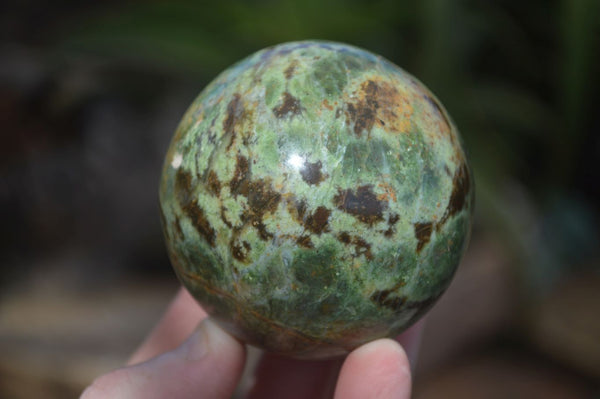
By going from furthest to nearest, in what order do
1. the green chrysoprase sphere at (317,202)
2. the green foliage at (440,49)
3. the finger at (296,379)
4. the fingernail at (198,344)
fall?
the green foliage at (440,49)
the finger at (296,379)
the fingernail at (198,344)
the green chrysoprase sphere at (317,202)

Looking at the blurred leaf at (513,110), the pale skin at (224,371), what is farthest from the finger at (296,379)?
the blurred leaf at (513,110)

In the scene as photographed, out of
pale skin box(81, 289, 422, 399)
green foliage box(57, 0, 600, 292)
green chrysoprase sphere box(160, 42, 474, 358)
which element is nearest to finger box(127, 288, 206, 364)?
pale skin box(81, 289, 422, 399)

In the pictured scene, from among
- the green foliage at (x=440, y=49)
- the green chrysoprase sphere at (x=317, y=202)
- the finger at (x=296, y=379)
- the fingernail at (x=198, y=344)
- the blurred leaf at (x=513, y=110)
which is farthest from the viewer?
the blurred leaf at (x=513, y=110)

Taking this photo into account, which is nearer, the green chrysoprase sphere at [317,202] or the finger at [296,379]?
the green chrysoprase sphere at [317,202]

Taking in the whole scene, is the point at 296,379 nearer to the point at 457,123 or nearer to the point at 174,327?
the point at 174,327

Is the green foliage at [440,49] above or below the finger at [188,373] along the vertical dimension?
above

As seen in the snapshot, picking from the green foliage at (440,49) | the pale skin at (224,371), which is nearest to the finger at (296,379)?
the pale skin at (224,371)

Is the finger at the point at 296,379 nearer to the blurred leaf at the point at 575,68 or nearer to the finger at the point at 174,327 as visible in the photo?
the finger at the point at 174,327

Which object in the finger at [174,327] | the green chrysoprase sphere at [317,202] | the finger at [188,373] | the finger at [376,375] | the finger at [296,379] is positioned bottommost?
the finger at [296,379]
